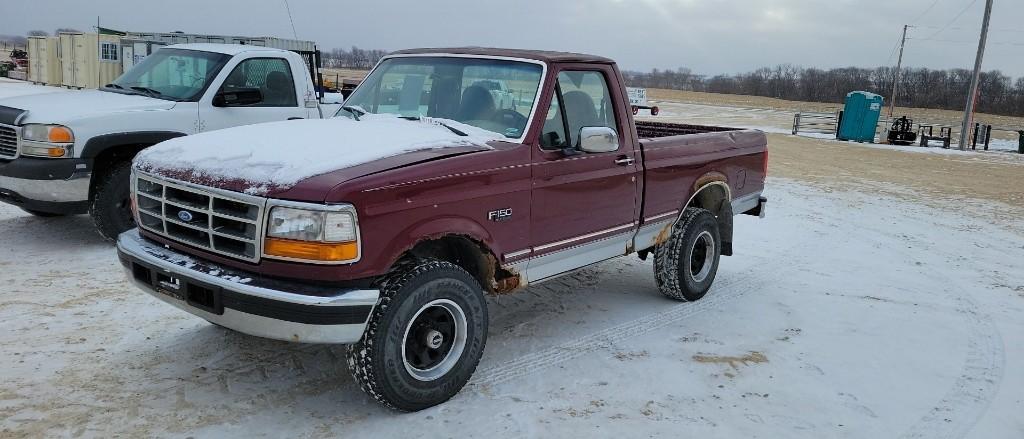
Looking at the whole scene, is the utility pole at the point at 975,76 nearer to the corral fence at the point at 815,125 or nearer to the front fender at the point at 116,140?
the corral fence at the point at 815,125

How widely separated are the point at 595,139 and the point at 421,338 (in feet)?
5.39

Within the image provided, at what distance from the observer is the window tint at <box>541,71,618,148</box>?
5074mm

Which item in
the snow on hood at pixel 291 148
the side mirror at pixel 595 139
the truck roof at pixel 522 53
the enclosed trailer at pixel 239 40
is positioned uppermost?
the enclosed trailer at pixel 239 40

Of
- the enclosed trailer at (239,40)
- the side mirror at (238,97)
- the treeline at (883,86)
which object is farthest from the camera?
the treeline at (883,86)

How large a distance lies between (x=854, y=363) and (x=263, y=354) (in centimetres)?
397

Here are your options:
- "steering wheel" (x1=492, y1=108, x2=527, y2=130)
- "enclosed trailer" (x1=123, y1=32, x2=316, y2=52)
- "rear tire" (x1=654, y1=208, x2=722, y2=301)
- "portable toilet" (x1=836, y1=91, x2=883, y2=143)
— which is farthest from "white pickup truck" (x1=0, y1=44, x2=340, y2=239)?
"portable toilet" (x1=836, y1=91, x2=883, y2=143)

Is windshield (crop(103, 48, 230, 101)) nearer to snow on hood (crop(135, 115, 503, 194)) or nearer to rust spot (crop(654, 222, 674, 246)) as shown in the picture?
snow on hood (crop(135, 115, 503, 194))

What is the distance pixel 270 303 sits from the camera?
12.1ft

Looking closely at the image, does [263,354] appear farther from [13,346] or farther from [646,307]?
[646,307]

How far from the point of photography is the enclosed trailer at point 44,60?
34.8 m

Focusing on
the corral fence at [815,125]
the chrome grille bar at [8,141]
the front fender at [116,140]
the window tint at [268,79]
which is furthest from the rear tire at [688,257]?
the corral fence at [815,125]

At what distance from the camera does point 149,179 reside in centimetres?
431

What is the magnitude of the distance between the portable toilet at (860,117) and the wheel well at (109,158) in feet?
88.1

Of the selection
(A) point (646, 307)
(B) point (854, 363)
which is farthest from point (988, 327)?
(A) point (646, 307)
